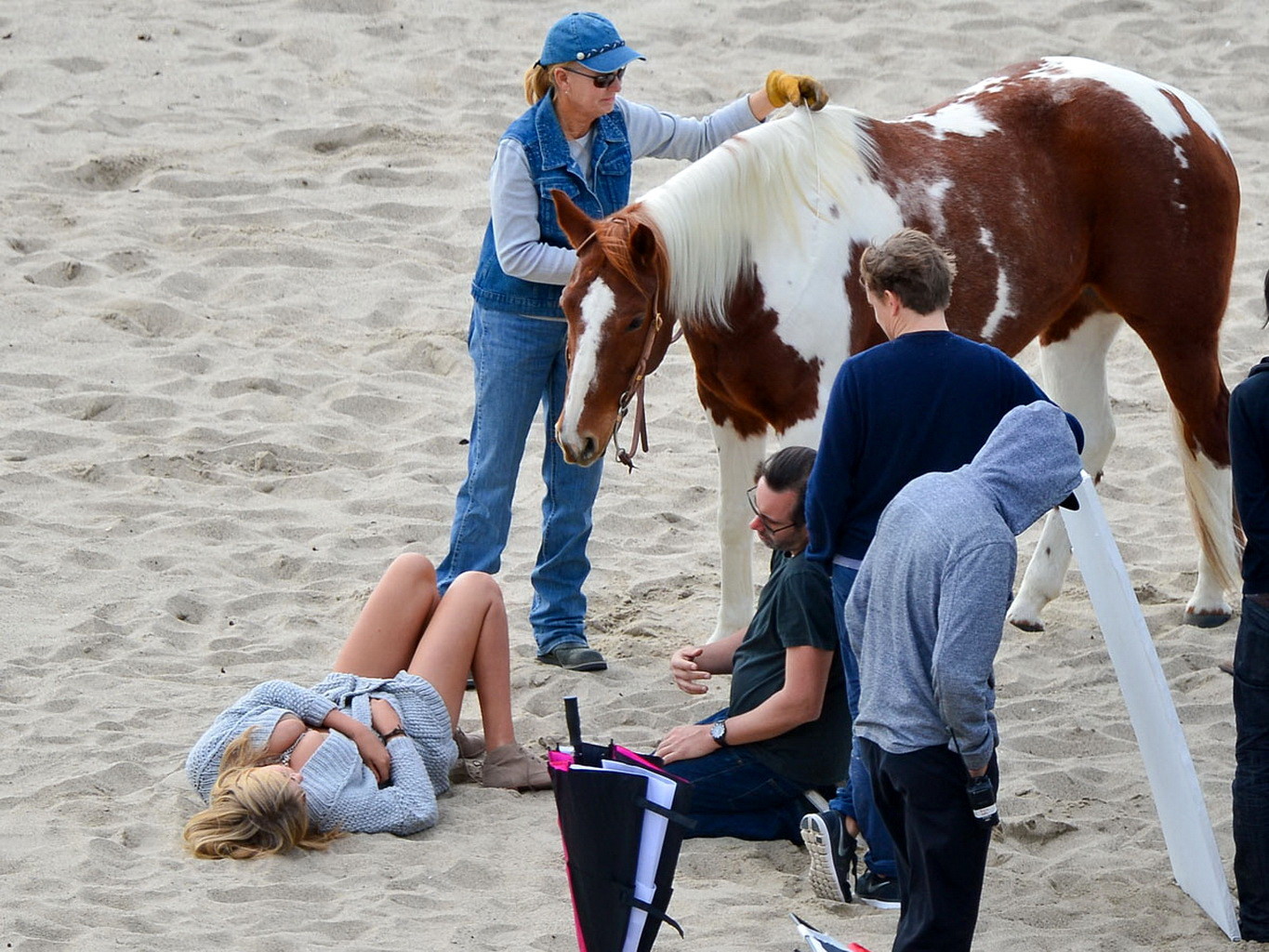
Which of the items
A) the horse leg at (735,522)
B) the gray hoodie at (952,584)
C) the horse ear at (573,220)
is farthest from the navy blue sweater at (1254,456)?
the horse leg at (735,522)

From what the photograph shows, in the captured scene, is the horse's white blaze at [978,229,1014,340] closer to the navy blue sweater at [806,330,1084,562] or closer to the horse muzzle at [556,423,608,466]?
the horse muzzle at [556,423,608,466]

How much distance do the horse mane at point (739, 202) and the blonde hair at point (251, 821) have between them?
60.9 inches

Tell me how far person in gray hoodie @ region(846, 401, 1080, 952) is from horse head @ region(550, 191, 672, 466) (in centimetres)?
139

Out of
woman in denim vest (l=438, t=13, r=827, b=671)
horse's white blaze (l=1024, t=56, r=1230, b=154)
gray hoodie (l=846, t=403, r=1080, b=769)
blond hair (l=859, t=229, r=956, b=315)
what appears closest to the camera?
gray hoodie (l=846, t=403, r=1080, b=769)

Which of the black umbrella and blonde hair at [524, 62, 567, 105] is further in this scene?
blonde hair at [524, 62, 567, 105]

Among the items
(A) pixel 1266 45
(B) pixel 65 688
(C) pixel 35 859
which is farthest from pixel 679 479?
(A) pixel 1266 45

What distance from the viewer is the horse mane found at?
4.26m

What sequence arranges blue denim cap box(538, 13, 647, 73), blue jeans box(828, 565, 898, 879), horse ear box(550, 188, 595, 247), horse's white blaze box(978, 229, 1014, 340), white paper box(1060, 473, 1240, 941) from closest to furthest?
white paper box(1060, 473, 1240, 941) → blue jeans box(828, 565, 898, 879) → horse ear box(550, 188, 595, 247) → blue denim cap box(538, 13, 647, 73) → horse's white blaze box(978, 229, 1014, 340)

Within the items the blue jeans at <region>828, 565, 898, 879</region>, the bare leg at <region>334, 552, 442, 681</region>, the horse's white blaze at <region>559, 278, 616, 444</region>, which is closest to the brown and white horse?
the horse's white blaze at <region>559, 278, 616, 444</region>

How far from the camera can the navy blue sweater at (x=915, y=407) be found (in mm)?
3186

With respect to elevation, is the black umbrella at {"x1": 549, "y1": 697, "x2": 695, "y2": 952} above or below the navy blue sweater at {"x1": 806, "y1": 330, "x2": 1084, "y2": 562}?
below

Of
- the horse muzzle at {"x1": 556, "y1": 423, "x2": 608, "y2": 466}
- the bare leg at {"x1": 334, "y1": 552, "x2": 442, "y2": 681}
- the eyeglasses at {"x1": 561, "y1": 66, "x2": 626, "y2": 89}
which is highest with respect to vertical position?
the eyeglasses at {"x1": 561, "y1": 66, "x2": 626, "y2": 89}

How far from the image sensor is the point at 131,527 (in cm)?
561

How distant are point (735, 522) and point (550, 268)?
3.31ft
